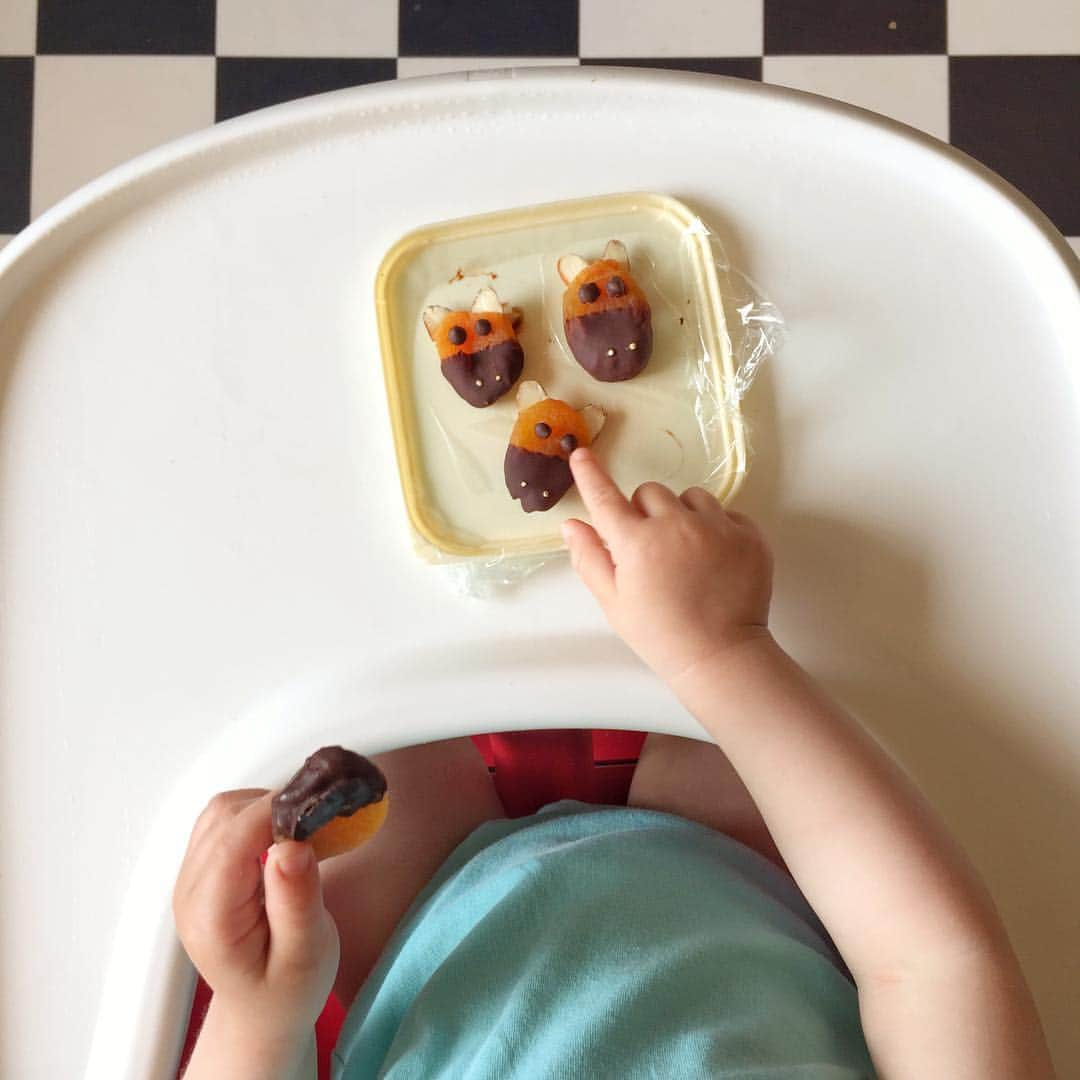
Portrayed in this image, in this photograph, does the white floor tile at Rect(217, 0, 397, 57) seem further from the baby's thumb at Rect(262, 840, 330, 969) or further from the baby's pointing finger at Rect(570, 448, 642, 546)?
the baby's thumb at Rect(262, 840, 330, 969)

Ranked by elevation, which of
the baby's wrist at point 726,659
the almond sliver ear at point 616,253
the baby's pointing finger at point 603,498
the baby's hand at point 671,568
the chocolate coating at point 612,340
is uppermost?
the almond sliver ear at point 616,253

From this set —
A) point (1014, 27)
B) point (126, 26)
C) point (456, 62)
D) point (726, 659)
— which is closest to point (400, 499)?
point (726, 659)

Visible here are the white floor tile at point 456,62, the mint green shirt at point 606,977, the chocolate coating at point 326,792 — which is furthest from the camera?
the white floor tile at point 456,62

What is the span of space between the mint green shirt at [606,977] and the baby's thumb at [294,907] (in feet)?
0.35

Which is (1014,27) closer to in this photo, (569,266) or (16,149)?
A: (569,266)

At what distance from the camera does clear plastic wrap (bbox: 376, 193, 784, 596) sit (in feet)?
1.80

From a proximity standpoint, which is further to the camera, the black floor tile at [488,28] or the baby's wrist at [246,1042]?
the black floor tile at [488,28]

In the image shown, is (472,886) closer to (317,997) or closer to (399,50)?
(317,997)

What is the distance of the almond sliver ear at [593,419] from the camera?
1.79ft

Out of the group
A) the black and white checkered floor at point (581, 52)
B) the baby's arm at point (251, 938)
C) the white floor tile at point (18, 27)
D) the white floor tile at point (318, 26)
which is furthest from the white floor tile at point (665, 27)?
the baby's arm at point (251, 938)

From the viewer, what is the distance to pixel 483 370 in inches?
21.2

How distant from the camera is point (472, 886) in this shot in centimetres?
62

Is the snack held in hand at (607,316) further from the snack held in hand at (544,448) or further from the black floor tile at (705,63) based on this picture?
the black floor tile at (705,63)

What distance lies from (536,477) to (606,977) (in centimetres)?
26
